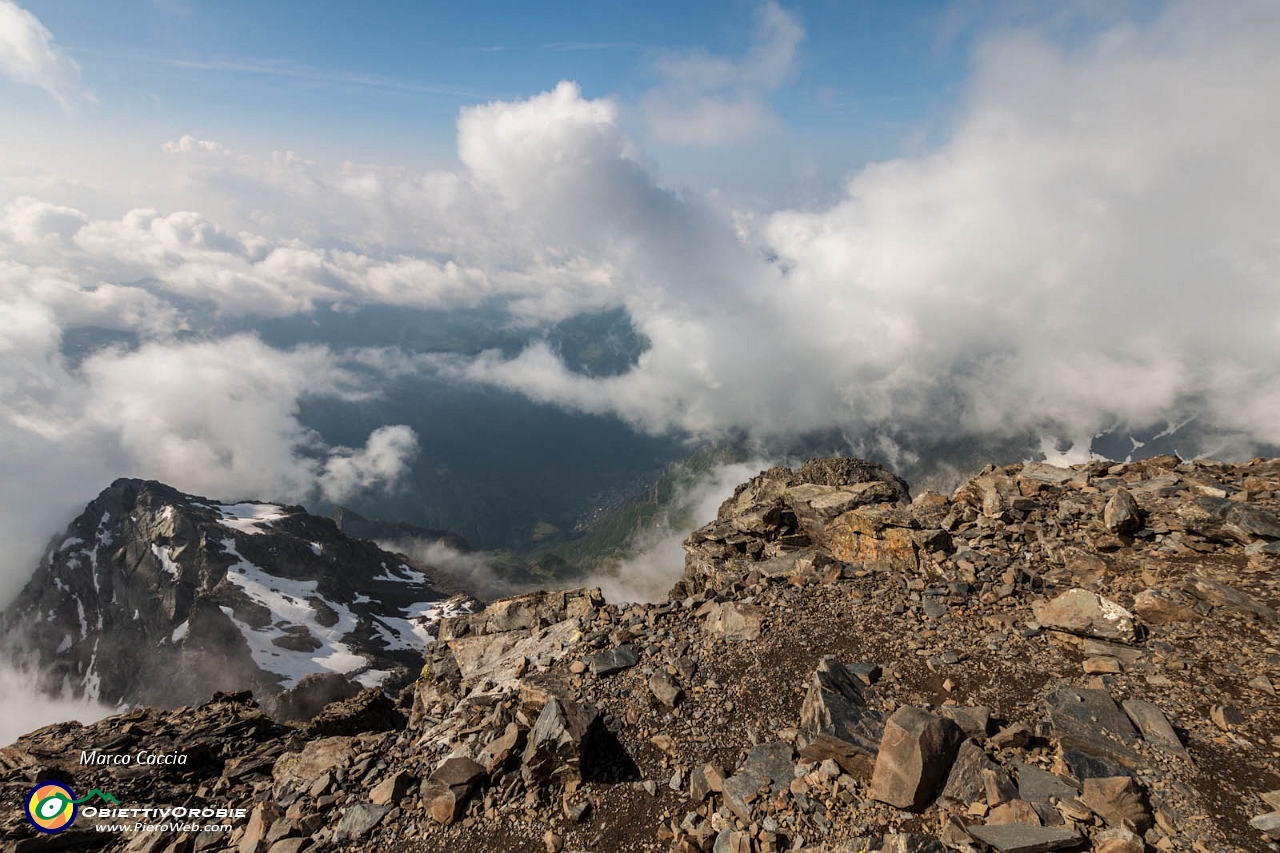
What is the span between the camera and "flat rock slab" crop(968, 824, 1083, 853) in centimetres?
831

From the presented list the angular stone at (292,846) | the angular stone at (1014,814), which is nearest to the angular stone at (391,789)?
the angular stone at (292,846)

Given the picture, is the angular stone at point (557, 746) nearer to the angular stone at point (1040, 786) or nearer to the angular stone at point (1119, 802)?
the angular stone at point (1040, 786)

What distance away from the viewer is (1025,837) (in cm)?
852

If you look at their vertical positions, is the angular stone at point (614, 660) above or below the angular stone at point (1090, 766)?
above

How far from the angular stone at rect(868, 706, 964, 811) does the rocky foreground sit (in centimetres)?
4

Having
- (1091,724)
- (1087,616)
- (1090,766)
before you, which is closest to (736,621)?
(1091,724)

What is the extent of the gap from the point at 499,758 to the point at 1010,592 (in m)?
15.5

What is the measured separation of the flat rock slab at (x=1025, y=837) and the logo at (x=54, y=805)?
26.0 meters

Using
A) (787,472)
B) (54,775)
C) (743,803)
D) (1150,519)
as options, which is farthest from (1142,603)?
(787,472)

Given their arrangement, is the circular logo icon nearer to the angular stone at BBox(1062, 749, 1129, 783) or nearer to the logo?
the logo

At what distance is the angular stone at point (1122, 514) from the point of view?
54.7 feet

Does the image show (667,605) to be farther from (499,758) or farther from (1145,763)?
(1145,763)

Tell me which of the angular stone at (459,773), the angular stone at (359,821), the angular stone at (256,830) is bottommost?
the angular stone at (256,830)

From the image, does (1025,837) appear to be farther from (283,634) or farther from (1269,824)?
(283,634)
